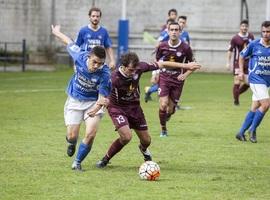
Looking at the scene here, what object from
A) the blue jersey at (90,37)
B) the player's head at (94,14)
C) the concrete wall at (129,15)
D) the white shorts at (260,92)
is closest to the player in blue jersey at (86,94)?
the white shorts at (260,92)

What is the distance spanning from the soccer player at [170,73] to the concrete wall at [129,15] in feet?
78.4

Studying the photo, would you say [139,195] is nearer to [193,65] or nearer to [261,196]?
[261,196]

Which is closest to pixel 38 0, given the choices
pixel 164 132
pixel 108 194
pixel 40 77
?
pixel 40 77

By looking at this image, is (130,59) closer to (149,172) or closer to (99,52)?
(99,52)

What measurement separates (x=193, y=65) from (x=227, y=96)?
13847 millimetres

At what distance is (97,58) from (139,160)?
213 cm

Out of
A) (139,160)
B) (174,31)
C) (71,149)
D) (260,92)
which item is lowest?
(139,160)

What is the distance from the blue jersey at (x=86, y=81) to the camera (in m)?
11.6

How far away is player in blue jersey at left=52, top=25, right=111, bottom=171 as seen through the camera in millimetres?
11445

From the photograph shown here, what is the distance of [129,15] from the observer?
41.5 m

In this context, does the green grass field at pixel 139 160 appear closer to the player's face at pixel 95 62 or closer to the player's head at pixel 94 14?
the player's face at pixel 95 62

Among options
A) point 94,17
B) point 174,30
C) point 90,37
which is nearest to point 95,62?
point 174,30

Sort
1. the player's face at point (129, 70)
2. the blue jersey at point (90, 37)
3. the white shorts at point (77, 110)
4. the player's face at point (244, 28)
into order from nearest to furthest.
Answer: the player's face at point (129, 70), the white shorts at point (77, 110), the blue jersey at point (90, 37), the player's face at point (244, 28)

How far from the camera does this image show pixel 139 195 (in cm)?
993
